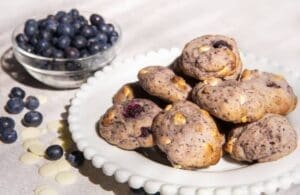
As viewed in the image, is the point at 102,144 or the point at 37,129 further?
the point at 37,129

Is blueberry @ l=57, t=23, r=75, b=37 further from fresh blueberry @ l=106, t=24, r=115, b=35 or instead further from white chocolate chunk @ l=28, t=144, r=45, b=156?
white chocolate chunk @ l=28, t=144, r=45, b=156

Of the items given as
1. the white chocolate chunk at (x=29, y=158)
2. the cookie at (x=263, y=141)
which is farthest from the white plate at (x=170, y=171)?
the white chocolate chunk at (x=29, y=158)

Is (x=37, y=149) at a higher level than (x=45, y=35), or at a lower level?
lower

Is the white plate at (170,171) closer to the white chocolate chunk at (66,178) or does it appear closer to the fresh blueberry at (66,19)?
the white chocolate chunk at (66,178)

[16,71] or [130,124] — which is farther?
[16,71]

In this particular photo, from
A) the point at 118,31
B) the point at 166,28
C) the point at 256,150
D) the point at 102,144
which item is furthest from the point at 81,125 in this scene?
the point at 166,28

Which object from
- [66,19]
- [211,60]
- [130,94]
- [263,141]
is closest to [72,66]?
[66,19]

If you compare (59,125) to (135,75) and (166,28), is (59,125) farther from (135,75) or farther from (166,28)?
(166,28)

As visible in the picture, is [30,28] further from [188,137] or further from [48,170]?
[188,137]
